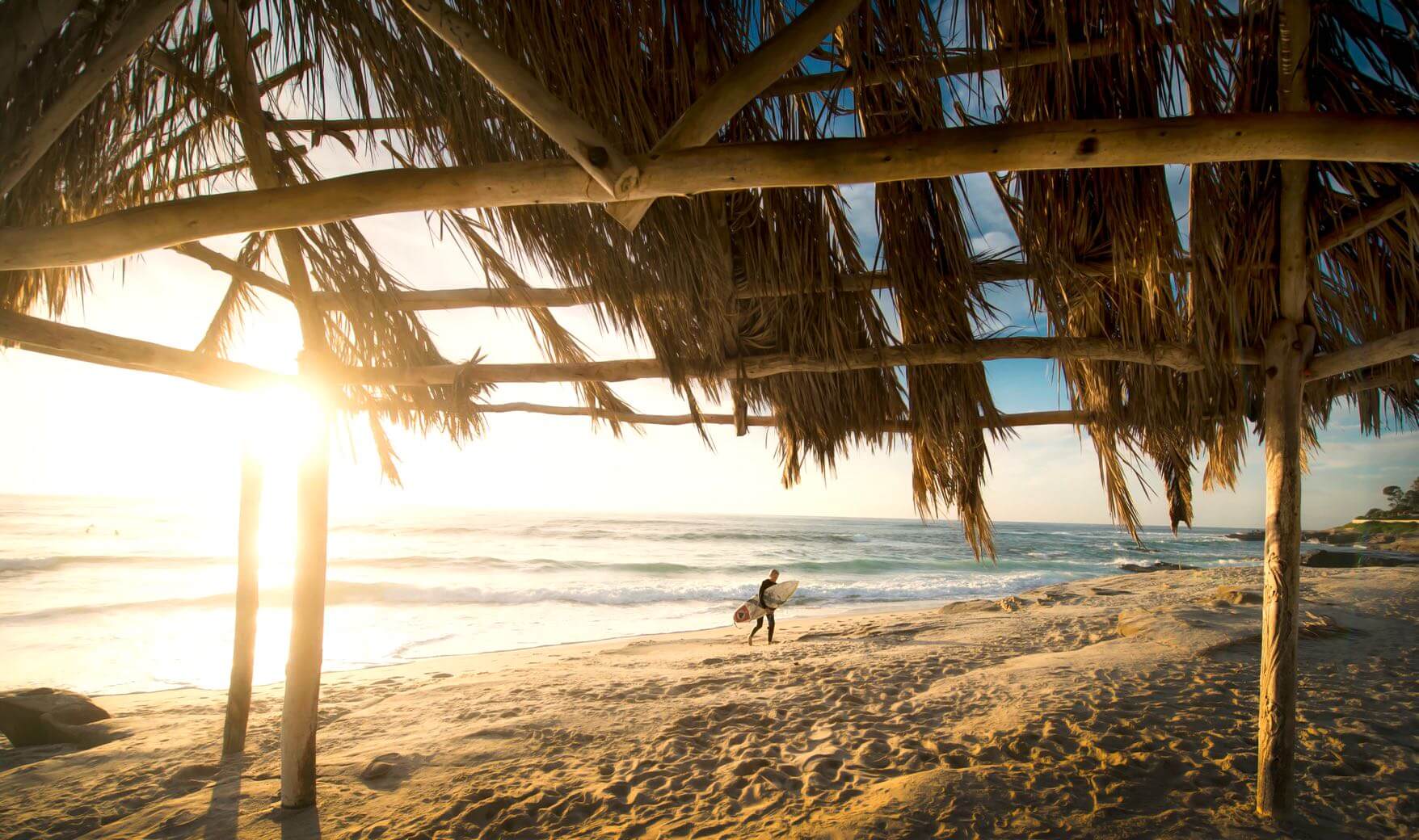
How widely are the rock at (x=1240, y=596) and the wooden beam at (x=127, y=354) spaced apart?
360 inches

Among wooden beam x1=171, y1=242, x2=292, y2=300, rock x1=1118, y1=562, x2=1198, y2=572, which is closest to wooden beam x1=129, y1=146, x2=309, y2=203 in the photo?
wooden beam x1=171, y1=242, x2=292, y2=300

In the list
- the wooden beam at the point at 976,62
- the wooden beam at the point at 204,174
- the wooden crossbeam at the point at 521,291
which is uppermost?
the wooden beam at the point at 204,174

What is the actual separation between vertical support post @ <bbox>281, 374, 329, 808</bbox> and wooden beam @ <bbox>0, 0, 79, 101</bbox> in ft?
5.17


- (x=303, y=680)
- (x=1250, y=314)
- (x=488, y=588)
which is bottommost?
(x=488, y=588)

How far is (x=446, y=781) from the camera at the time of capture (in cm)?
327

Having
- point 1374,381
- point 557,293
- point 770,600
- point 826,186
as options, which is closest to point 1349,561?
point 770,600

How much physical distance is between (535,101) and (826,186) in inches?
34.6

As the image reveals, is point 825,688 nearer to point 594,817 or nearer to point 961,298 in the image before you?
point 594,817

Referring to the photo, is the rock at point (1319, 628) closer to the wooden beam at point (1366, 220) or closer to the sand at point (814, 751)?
the sand at point (814, 751)

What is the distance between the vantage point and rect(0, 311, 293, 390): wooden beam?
241cm

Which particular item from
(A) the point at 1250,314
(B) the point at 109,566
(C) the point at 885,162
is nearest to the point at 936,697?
(A) the point at 1250,314

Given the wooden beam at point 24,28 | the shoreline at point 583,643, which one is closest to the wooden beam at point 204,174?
the wooden beam at point 24,28

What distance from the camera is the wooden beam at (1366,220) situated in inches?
71.3

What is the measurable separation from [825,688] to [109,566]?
16.6 metres
